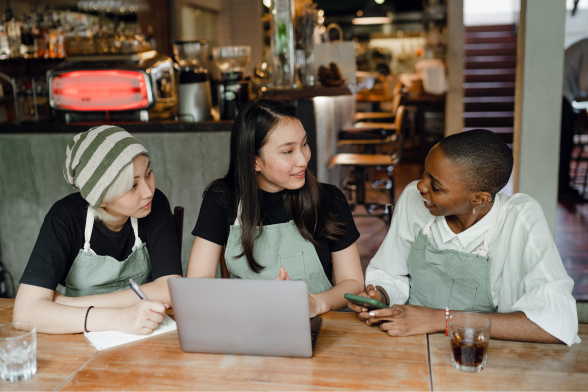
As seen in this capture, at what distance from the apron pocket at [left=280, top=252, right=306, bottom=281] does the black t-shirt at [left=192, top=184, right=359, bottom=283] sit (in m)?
0.07

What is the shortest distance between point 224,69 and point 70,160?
78.0 inches

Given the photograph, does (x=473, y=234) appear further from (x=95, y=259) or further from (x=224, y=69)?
(x=224, y=69)

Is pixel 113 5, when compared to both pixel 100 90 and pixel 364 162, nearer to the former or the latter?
pixel 100 90

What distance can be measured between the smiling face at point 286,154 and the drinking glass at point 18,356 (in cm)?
85

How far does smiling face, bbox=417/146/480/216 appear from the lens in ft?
5.07

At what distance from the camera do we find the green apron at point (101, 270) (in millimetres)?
1765

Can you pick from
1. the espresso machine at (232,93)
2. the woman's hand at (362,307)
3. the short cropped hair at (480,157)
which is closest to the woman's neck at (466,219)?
the short cropped hair at (480,157)

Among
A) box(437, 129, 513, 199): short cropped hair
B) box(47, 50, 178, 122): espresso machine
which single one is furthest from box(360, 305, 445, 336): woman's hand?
box(47, 50, 178, 122): espresso machine

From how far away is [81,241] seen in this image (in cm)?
177

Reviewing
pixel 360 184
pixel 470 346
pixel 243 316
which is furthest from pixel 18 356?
pixel 360 184

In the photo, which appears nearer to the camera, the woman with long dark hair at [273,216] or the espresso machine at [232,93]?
the woman with long dark hair at [273,216]

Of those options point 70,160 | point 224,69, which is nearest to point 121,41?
point 224,69

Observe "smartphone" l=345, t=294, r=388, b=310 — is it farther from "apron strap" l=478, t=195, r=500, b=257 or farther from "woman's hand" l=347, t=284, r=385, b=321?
"apron strap" l=478, t=195, r=500, b=257

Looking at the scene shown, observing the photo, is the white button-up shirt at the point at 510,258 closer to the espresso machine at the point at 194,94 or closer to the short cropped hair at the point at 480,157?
the short cropped hair at the point at 480,157
